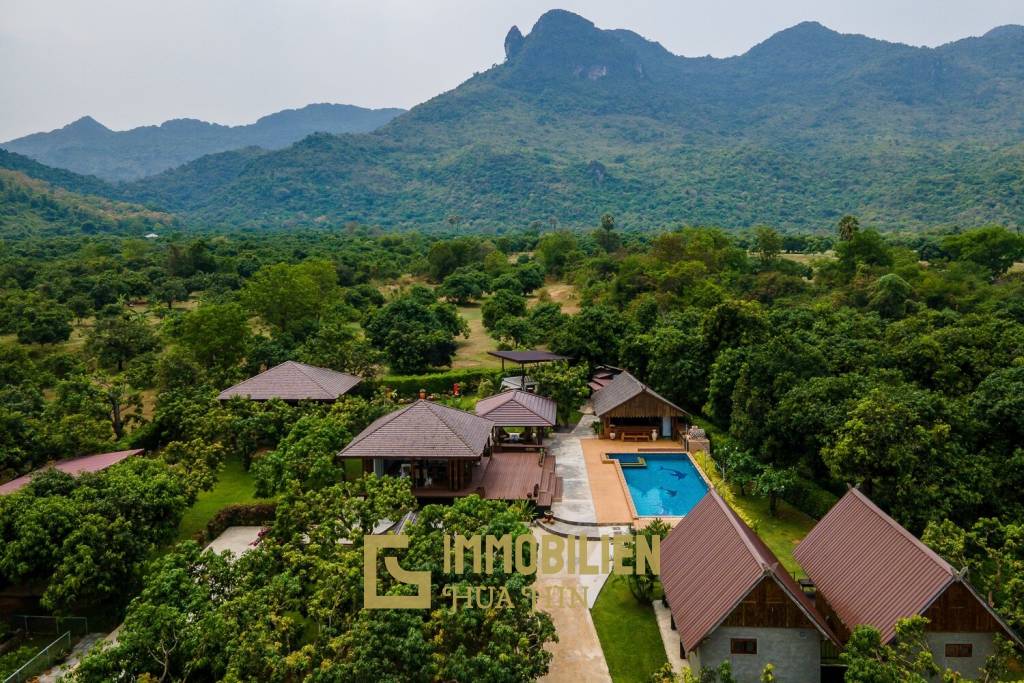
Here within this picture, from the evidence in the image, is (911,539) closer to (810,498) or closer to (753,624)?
(753,624)

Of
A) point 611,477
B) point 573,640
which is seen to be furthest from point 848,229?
point 573,640

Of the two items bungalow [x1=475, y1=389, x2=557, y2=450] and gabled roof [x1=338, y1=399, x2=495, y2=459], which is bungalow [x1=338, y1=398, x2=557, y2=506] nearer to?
gabled roof [x1=338, y1=399, x2=495, y2=459]

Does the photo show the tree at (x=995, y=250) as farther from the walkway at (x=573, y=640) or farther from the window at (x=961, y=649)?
the walkway at (x=573, y=640)

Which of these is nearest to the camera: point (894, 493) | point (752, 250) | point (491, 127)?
point (894, 493)

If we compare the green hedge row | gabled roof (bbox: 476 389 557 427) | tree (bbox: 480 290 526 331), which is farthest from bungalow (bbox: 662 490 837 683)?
tree (bbox: 480 290 526 331)

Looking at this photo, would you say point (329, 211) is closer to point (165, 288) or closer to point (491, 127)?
point (491, 127)

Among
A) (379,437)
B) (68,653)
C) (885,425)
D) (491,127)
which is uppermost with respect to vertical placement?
(491,127)

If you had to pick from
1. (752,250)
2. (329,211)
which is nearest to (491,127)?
(329,211)

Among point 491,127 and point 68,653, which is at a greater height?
point 491,127
